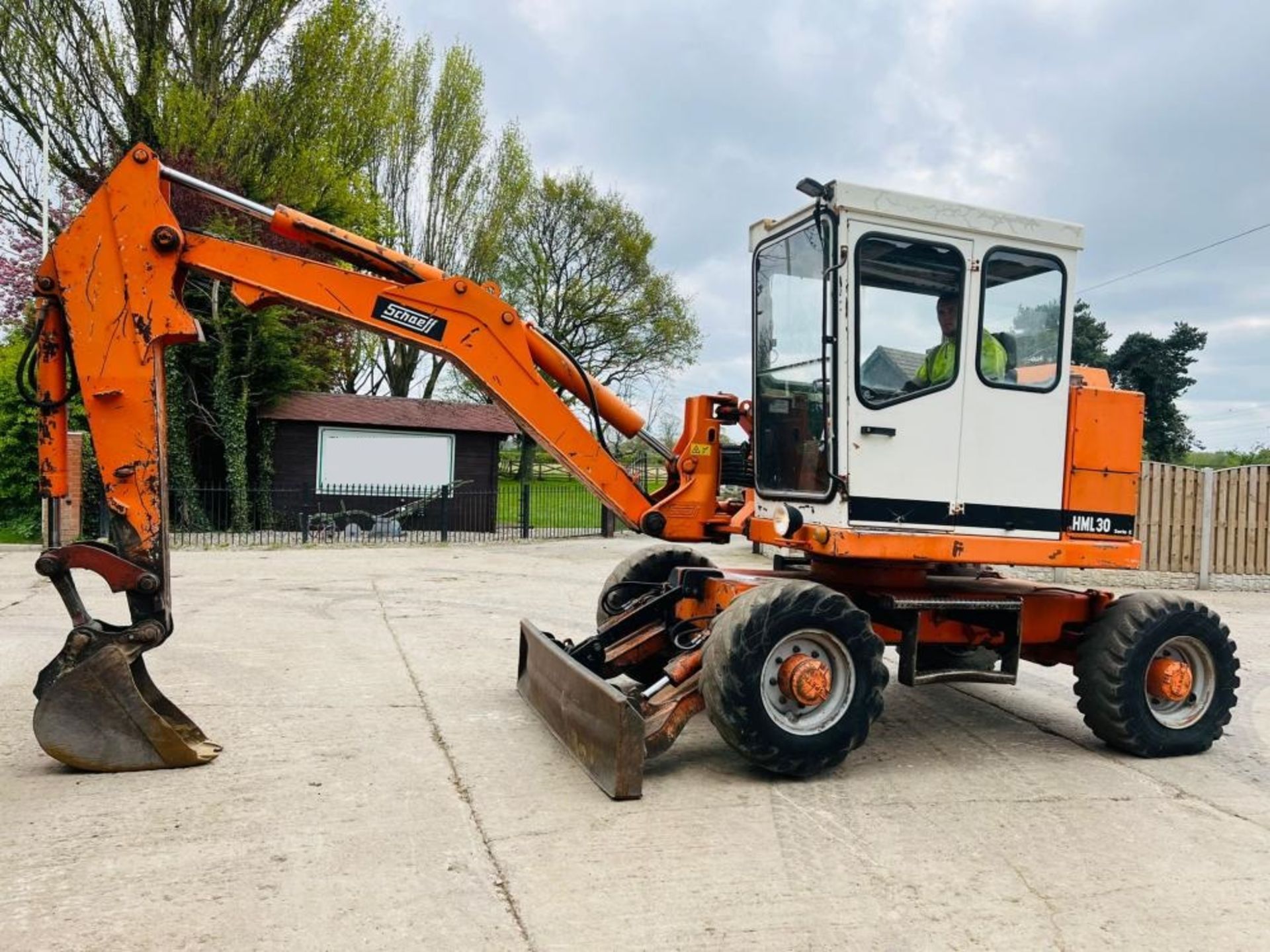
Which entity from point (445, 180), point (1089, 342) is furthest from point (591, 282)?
point (1089, 342)

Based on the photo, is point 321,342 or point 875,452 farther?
point 321,342

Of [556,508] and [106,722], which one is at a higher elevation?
[556,508]

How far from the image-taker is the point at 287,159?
2027cm

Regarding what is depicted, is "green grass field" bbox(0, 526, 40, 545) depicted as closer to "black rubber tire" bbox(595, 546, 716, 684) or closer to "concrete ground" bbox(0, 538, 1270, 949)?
"concrete ground" bbox(0, 538, 1270, 949)

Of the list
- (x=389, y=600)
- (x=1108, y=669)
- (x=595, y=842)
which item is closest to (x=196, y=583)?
(x=389, y=600)

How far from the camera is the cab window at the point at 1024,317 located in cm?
538

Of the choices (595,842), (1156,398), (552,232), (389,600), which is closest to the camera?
(595,842)

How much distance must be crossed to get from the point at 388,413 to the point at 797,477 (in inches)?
661

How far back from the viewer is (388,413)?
20984 millimetres

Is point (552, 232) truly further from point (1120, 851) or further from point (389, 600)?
point (1120, 851)

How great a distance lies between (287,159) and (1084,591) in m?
19.0

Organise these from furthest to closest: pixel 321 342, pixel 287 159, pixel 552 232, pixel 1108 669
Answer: pixel 552 232, pixel 321 342, pixel 287 159, pixel 1108 669

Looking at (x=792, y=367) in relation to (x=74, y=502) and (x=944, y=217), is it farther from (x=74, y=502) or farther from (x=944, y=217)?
(x=74, y=502)

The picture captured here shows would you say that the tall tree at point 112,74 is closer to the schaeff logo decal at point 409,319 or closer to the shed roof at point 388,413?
the shed roof at point 388,413
